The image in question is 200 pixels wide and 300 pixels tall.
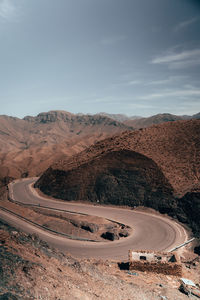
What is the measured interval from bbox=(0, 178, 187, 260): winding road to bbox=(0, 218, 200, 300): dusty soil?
646 cm

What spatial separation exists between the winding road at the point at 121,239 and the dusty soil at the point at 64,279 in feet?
21.2

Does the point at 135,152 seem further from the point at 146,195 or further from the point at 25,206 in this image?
the point at 25,206

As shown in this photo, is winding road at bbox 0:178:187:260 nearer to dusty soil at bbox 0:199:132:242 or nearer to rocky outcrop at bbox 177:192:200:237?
dusty soil at bbox 0:199:132:242

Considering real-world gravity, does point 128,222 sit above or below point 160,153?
below

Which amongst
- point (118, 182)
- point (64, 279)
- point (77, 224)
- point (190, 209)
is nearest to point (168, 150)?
point (118, 182)

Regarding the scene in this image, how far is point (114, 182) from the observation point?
45.8 m

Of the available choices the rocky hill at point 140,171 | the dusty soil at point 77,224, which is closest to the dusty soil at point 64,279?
the dusty soil at point 77,224

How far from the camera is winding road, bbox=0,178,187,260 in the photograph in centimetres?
2727

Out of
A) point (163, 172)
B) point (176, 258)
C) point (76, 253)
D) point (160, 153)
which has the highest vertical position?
point (160, 153)

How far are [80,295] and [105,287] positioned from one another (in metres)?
3.15

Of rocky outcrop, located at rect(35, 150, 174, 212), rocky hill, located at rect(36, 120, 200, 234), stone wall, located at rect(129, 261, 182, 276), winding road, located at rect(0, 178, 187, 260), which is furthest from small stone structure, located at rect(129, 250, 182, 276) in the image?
rocky outcrop, located at rect(35, 150, 174, 212)

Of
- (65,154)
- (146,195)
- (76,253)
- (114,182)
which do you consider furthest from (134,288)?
(65,154)

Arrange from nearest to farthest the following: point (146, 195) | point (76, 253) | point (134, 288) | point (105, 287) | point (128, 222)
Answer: point (105, 287) → point (134, 288) → point (76, 253) → point (128, 222) → point (146, 195)

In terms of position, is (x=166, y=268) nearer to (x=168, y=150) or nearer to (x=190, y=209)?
(x=190, y=209)
